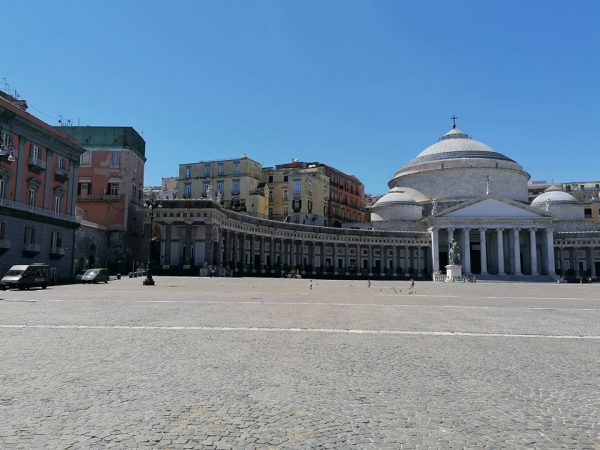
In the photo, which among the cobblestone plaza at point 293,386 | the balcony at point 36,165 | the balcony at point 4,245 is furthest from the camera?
the balcony at point 36,165

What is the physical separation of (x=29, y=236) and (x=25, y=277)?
9.17 metres

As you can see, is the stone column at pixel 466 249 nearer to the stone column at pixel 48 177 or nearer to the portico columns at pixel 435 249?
the portico columns at pixel 435 249

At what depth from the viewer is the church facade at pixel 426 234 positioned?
6119 centimetres

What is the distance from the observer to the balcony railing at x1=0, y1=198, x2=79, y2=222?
3431cm

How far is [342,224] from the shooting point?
99812 millimetres

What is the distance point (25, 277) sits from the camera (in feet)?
95.1

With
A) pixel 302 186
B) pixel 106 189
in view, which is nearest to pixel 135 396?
pixel 106 189

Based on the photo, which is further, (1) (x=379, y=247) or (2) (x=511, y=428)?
(1) (x=379, y=247)

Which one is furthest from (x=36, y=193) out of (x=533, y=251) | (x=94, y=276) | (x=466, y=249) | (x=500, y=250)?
(x=533, y=251)

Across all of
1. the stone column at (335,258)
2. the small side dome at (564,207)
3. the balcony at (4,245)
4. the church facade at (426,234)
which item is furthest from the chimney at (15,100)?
the small side dome at (564,207)

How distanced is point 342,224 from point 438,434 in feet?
312

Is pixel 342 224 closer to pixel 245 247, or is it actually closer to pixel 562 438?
pixel 245 247

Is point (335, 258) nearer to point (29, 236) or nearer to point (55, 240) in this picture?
point (55, 240)

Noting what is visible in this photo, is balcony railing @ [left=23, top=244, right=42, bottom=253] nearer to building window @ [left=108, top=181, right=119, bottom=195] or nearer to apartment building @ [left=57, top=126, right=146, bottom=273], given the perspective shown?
apartment building @ [left=57, top=126, right=146, bottom=273]
